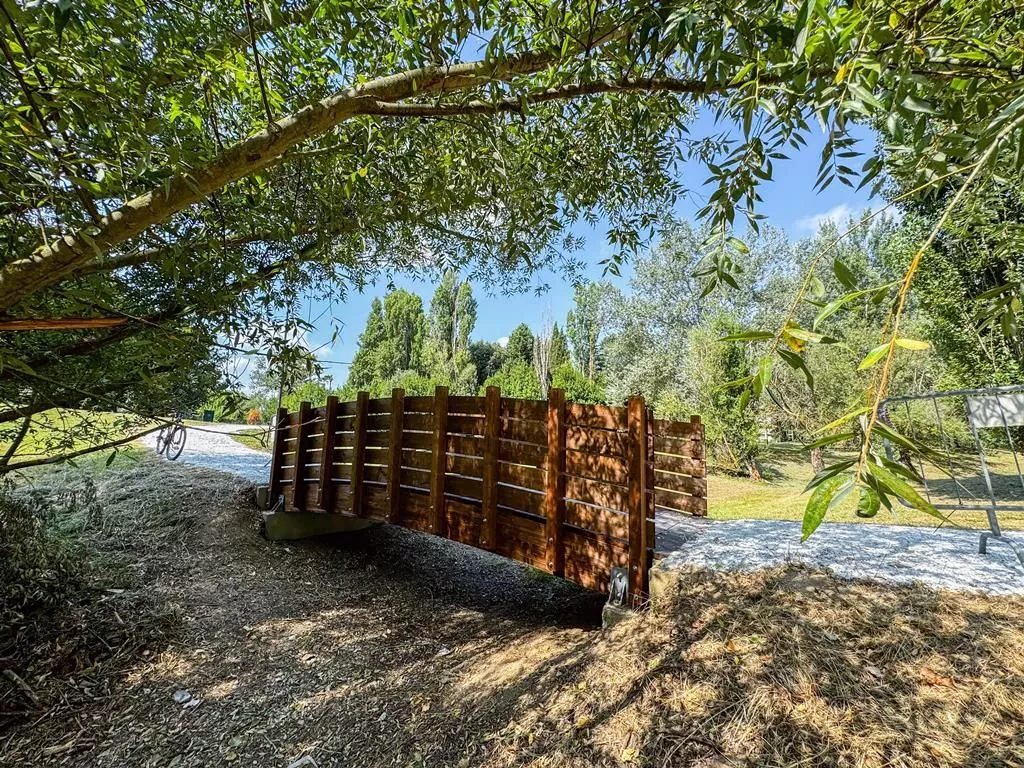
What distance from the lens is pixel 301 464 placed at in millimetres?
5816

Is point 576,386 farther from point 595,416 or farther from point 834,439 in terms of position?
point 834,439

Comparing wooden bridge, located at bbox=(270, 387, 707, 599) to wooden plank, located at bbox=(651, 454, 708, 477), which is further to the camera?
wooden plank, located at bbox=(651, 454, 708, 477)

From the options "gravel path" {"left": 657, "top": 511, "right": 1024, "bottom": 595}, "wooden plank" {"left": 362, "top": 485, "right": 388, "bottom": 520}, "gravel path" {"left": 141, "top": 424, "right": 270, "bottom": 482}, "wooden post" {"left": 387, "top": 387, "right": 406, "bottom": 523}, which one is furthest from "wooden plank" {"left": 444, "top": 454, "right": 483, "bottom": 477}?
"gravel path" {"left": 141, "top": 424, "right": 270, "bottom": 482}

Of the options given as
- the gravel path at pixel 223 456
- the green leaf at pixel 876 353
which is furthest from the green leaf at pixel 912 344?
the gravel path at pixel 223 456

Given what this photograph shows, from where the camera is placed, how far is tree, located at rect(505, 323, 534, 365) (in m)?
21.5

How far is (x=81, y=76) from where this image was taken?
4.36 ft

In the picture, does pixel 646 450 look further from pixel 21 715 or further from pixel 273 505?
pixel 273 505

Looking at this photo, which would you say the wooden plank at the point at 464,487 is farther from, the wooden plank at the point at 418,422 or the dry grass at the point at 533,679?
the dry grass at the point at 533,679

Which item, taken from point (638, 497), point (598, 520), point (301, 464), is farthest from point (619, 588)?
point (301, 464)

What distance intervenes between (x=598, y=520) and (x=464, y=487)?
1.39m

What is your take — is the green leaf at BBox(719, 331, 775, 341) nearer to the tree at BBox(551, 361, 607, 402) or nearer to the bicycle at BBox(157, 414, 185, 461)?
the bicycle at BBox(157, 414, 185, 461)

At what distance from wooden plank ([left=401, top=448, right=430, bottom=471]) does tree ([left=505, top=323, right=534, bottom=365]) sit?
16.9 meters

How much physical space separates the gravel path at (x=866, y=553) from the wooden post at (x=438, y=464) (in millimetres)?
1930

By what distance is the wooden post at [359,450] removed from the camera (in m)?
4.90
